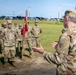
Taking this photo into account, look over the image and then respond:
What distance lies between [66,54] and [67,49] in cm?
8

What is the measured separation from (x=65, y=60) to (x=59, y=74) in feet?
0.97

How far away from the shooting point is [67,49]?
4.94 metres

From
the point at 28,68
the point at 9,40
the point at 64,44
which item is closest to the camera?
the point at 64,44

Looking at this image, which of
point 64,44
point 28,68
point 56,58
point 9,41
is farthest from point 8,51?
point 64,44

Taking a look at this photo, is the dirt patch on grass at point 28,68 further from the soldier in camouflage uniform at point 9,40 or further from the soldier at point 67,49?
the soldier at point 67,49

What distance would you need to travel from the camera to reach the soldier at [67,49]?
4.93 meters

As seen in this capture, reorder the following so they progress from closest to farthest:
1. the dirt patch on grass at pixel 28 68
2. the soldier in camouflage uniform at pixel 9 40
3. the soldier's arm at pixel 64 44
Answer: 1. the soldier's arm at pixel 64 44
2. the dirt patch on grass at pixel 28 68
3. the soldier in camouflage uniform at pixel 9 40

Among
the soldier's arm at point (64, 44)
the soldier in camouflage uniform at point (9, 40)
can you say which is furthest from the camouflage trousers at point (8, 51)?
the soldier's arm at point (64, 44)

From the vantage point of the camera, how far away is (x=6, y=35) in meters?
16.0

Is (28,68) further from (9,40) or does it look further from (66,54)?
(66,54)

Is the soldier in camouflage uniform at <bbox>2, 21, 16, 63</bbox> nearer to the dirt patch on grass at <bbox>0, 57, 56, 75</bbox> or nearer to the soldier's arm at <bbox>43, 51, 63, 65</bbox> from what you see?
the dirt patch on grass at <bbox>0, 57, 56, 75</bbox>

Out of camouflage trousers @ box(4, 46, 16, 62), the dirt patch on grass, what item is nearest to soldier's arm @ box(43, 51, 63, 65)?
the dirt patch on grass

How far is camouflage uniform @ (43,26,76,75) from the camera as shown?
4926mm

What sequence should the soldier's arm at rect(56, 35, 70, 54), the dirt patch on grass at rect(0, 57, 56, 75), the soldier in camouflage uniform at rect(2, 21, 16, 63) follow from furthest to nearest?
1. the soldier in camouflage uniform at rect(2, 21, 16, 63)
2. the dirt patch on grass at rect(0, 57, 56, 75)
3. the soldier's arm at rect(56, 35, 70, 54)
